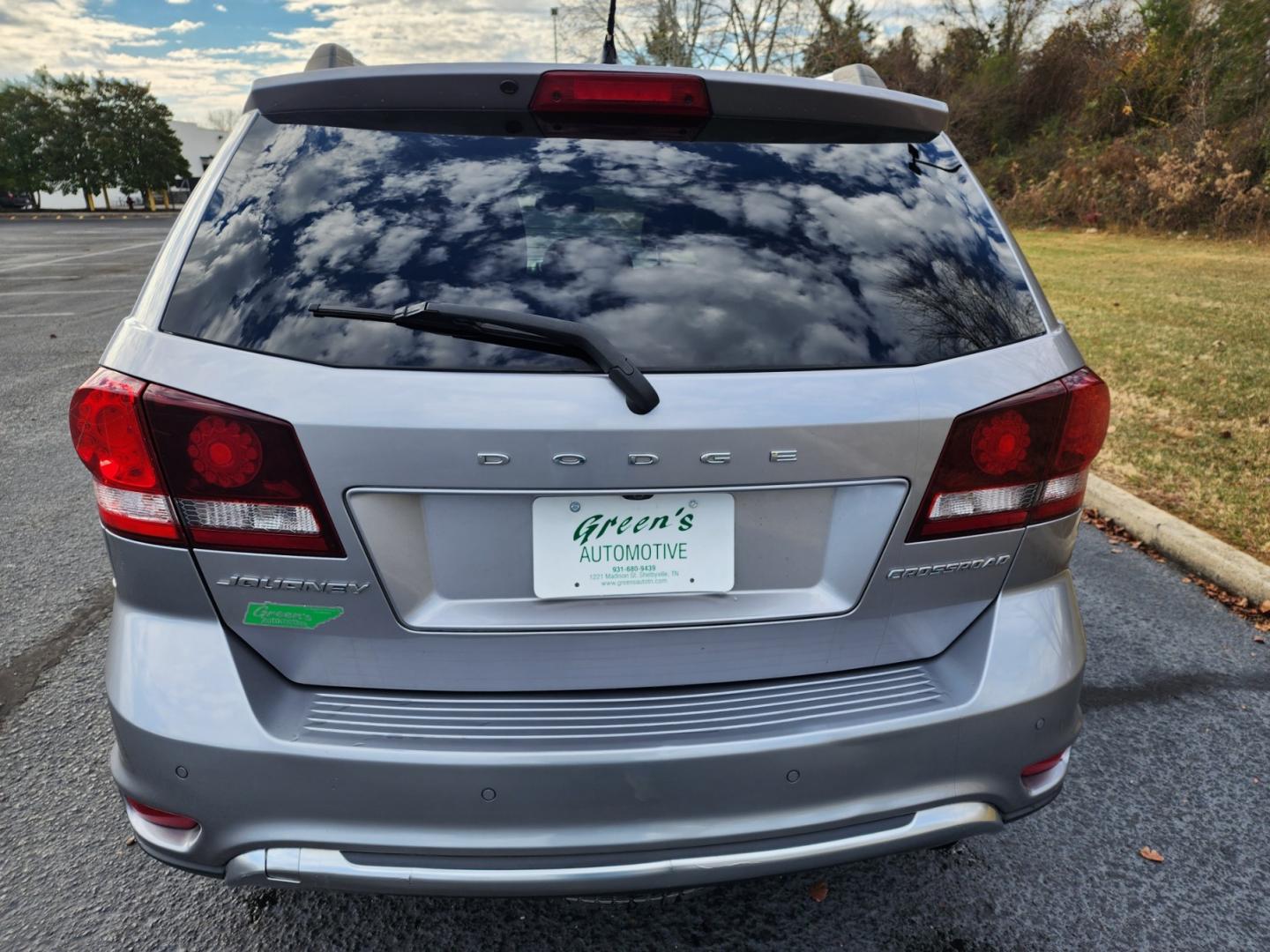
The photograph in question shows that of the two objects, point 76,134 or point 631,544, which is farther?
point 76,134

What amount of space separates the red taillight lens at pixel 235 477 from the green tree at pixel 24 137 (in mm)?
70255

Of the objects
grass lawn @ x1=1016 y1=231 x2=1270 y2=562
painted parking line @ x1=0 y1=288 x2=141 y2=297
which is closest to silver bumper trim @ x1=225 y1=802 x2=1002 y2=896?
grass lawn @ x1=1016 y1=231 x2=1270 y2=562

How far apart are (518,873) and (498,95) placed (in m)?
1.42

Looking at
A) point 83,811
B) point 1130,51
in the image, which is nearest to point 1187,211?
point 1130,51

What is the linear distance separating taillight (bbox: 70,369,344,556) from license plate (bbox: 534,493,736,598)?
35cm

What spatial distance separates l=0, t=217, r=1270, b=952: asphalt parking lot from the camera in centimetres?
204

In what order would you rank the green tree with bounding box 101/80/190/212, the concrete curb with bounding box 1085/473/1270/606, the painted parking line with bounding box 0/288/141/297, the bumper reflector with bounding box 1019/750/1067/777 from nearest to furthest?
the bumper reflector with bounding box 1019/750/1067/777 → the concrete curb with bounding box 1085/473/1270/606 → the painted parking line with bounding box 0/288/141/297 → the green tree with bounding box 101/80/190/212

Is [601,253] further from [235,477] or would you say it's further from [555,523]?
[235,477]

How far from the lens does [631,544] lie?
1541 millimetres

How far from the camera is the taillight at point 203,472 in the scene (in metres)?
1.48

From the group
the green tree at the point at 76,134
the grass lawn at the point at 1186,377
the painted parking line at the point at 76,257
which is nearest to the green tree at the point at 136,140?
the green tree at the point at 76,134

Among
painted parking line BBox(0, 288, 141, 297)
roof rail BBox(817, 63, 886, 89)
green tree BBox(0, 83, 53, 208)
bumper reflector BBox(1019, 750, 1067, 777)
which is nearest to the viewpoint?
bumper reflector BBox(1019, 750, 1067, 777)

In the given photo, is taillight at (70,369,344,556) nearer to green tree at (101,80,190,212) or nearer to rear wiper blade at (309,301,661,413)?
rear wiper blade at (309,301,661,413)

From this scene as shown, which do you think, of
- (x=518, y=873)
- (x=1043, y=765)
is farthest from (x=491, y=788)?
(x=1043, y=765)
